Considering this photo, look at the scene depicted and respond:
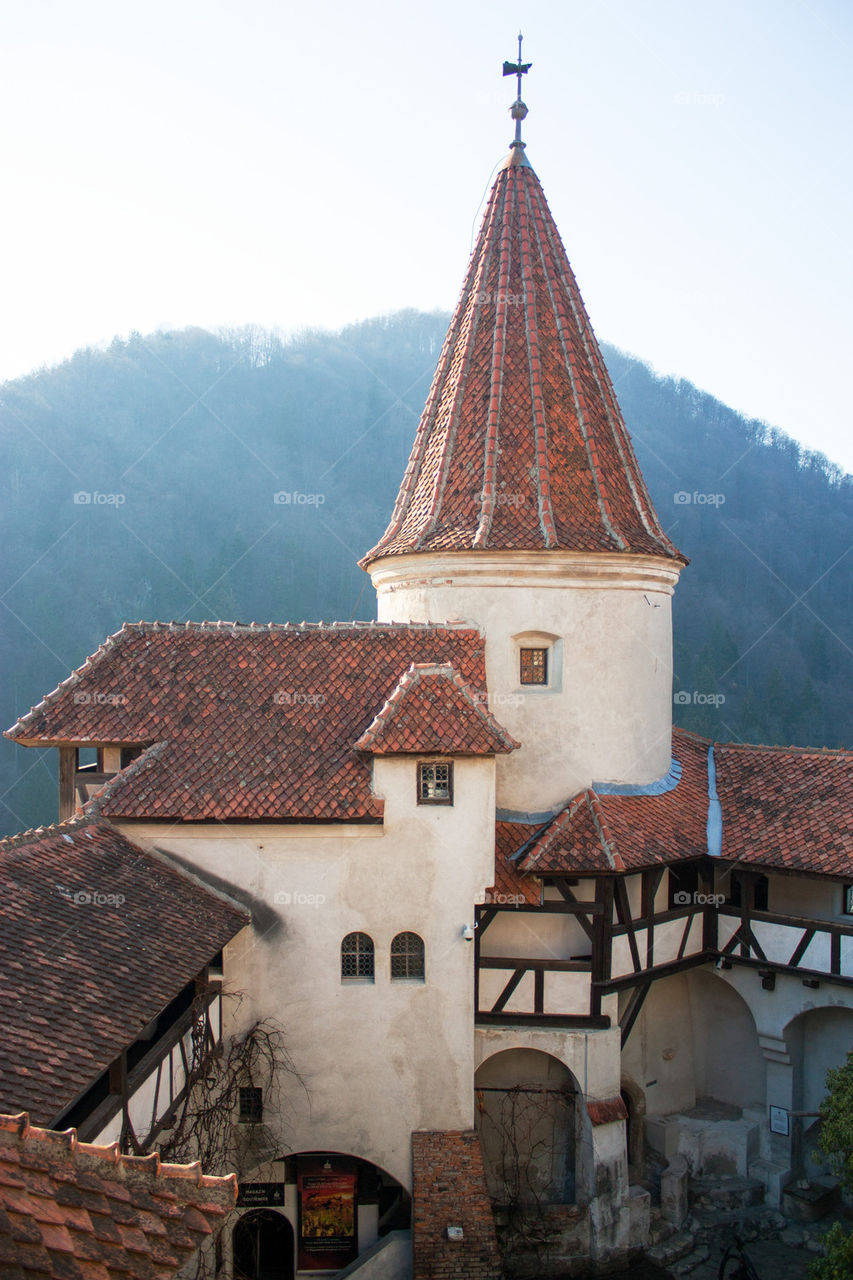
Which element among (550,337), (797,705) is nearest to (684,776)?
(550,337)

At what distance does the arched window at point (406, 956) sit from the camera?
15.1 meters

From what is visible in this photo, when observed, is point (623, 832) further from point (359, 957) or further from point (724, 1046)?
point (724, 1046)

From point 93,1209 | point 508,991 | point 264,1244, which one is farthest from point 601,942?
point 93,1209

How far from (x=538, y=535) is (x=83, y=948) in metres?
9.62

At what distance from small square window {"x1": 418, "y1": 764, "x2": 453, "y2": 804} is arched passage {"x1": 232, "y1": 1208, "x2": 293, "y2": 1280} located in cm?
727

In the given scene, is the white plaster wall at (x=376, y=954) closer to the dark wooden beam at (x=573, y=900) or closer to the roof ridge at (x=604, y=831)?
the dark wooden beam at (x=573, y=900)

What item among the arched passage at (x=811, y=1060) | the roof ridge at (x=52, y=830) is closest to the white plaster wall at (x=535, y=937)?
the arched passage at (x=811, y=1060)

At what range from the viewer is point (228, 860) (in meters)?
14.7

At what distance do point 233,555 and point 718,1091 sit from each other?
67.0 metres

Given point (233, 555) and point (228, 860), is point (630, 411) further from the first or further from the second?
point (228, 860)

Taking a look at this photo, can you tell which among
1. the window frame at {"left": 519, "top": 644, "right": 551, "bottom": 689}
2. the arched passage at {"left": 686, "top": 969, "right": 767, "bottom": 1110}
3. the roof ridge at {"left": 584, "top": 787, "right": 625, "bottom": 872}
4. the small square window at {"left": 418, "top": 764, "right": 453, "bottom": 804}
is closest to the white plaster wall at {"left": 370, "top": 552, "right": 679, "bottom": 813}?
the window frame at {"left": 519, "top": 644, "right": 551, "bottom": 689}

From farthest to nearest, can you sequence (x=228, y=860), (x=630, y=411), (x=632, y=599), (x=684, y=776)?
(x=630, y=411), (x=684, y=776), (x=632, y=599), (x=228, y=860)

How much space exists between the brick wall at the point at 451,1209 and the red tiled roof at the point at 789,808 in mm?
6452

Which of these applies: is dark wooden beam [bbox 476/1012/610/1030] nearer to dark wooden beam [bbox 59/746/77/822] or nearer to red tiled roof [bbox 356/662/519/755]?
red tiled roof [bbox 356/662/519/755]
